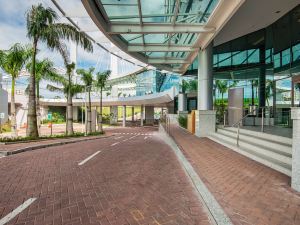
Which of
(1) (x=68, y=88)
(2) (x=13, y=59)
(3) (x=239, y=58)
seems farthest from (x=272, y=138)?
(1) (x=68, y=88)

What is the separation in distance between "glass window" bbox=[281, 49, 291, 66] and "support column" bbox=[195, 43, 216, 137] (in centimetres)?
449

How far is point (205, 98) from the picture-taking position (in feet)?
47.2

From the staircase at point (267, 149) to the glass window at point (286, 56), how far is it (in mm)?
6104

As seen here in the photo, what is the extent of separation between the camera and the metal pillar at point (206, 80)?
14383 millimetres

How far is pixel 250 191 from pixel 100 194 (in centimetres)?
323

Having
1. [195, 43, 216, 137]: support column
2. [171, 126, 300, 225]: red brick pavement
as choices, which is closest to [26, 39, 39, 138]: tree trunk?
[195, 43, 216, 137]: support column

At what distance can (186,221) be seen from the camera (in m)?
3.64

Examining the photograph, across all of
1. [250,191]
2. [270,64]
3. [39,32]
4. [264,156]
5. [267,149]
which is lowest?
[250,191]

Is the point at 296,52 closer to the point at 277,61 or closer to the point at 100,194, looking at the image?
the point at 277,61

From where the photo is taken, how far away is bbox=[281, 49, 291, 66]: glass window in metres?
13.2

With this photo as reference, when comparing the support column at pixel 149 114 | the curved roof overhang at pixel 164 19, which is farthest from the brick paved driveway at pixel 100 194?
the support column at pixel 149 114

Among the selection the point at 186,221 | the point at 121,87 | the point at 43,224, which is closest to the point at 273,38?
the point at 186,221

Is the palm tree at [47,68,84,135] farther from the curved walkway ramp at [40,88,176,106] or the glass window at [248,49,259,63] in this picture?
the glass window at [248,49,259,63]

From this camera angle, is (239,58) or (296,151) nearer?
(296,151)
